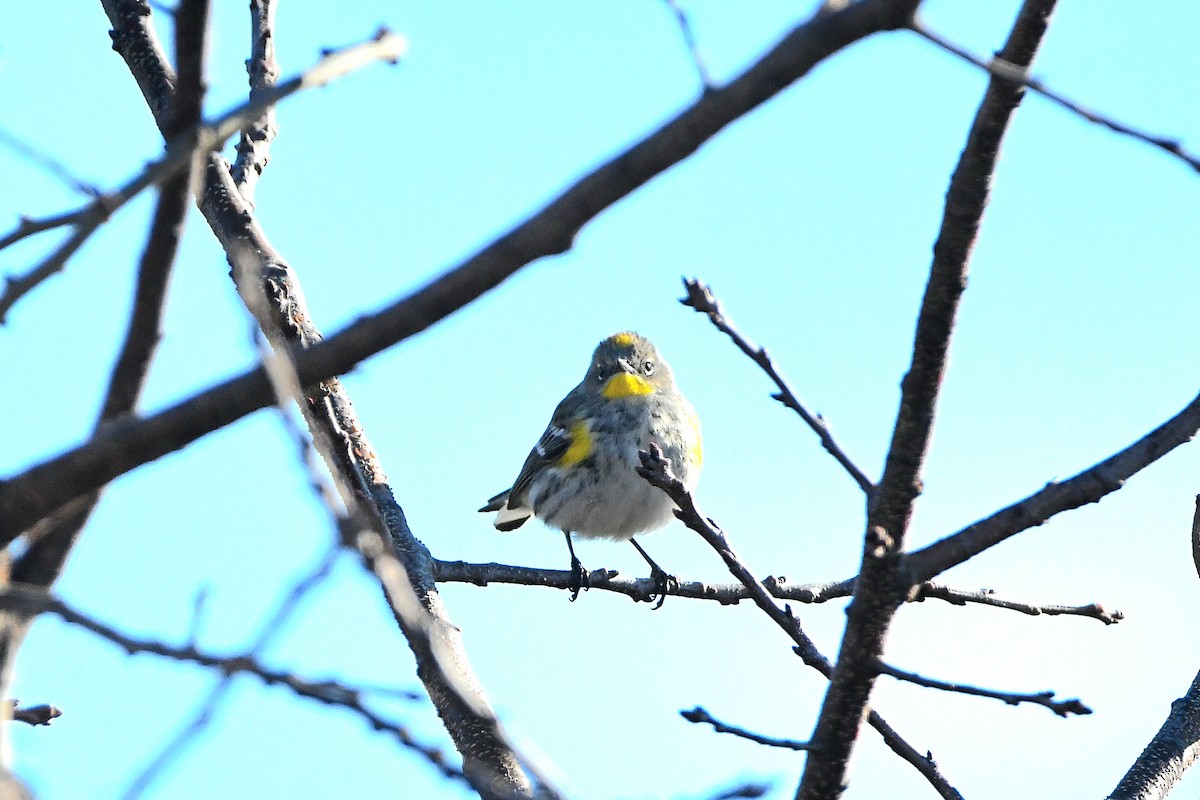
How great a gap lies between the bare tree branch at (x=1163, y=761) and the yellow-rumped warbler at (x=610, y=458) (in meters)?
4.37

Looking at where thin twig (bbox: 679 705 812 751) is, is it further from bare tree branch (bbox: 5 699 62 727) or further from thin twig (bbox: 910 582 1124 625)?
bare tree branch (bbox: 5 699 62 727)

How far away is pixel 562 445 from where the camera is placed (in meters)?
9.81

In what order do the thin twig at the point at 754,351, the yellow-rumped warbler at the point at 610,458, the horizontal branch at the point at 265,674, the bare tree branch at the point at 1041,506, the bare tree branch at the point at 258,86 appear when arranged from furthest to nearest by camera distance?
the yellow-rumped warbler at the point at 610,458 → the bare tree branch at the point at 258,86 → the thin twig at the point at 754,351 → the bare tree branch at the point at 1041,506 → the horizontal branch at the point at 265,674

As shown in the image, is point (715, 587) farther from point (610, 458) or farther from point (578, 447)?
point (578, 447)

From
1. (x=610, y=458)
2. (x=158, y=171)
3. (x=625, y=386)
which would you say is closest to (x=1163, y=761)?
(x=158, y=171)

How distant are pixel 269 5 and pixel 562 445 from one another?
14.0 feet

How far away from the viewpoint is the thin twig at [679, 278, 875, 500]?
10.1 ft

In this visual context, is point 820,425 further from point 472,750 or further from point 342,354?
point 472,750

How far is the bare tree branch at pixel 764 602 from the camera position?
3.51 metres

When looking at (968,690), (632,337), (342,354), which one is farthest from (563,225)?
(632,337)

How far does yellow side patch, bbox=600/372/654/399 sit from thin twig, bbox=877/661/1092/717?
22.9 feet

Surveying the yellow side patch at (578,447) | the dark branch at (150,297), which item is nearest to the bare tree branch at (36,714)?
the dark branch at (150,297)

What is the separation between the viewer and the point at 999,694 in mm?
2996

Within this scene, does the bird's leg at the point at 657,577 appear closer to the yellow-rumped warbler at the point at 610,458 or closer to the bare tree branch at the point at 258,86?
the yellow-rumped warbler at the point at 610,458
